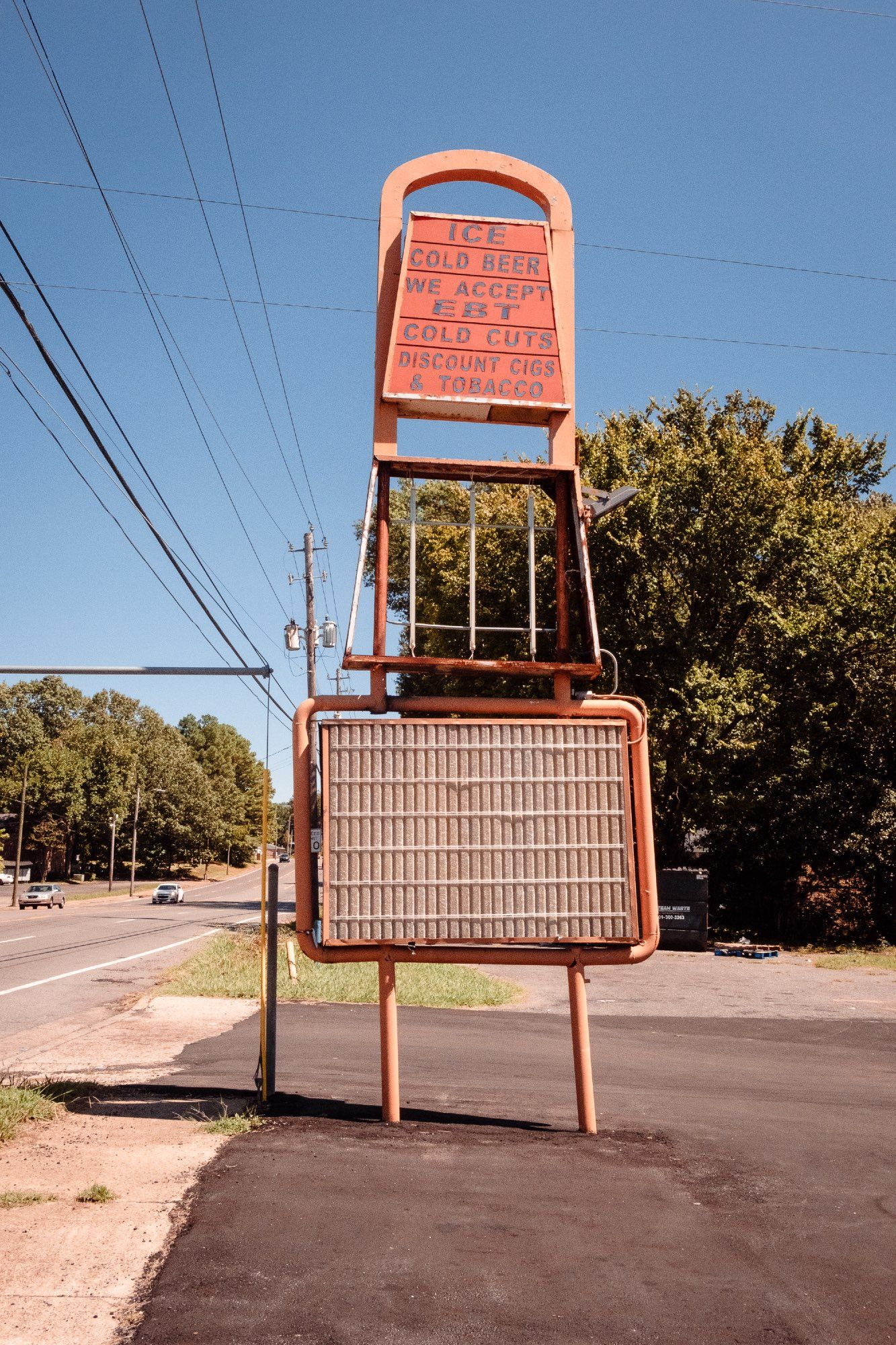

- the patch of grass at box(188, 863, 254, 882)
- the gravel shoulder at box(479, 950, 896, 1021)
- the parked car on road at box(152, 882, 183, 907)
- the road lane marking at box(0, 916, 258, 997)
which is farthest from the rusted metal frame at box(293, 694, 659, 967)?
the patch of grass at box(188, 863, 254, 882)

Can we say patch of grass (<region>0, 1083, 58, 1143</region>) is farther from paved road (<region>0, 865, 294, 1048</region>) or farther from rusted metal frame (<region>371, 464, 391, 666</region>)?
paved road (<region>0, 865, 294, 1048</region>)

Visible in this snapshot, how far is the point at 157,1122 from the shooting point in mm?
8578

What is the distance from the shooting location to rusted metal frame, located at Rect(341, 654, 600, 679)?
8.34 m

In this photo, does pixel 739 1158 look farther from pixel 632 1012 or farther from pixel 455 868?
pixel 632 1012

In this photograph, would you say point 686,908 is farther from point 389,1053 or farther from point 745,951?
point 389,1053

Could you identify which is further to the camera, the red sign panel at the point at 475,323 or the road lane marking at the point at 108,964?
the road lane marking at the point at 108,964

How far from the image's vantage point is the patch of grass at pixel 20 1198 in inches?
248

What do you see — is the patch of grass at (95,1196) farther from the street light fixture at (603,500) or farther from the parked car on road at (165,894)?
the parked car on road at (165,894)

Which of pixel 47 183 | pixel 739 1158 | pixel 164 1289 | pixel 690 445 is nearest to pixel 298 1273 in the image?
pixel 164 1289

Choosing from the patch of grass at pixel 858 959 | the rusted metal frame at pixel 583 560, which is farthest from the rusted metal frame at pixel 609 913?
the patch of grass at pixel 858 959

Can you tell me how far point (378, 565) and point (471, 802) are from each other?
6.87 ft

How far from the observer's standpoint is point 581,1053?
8562mm

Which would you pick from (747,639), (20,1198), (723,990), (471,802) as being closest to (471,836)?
(471,802)

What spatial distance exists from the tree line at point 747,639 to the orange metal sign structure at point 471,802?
21.1 m
